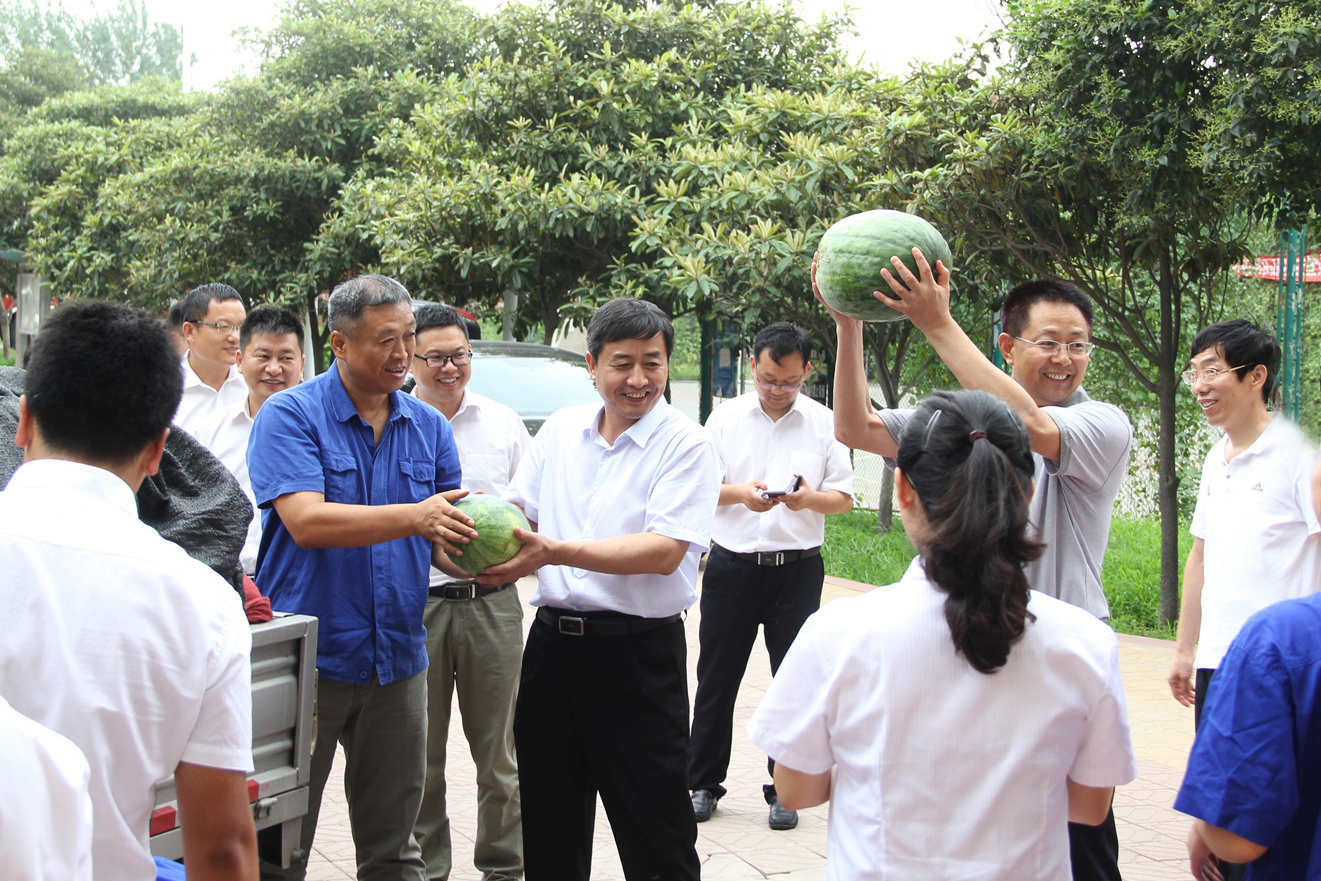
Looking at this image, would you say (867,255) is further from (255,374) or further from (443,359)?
(255,374)

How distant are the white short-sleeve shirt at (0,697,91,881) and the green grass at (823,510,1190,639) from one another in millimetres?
7268

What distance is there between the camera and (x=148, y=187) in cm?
1703

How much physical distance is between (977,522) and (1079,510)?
4.75 feet

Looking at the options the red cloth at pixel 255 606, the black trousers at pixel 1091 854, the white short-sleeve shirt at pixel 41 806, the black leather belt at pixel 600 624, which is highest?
the white short-sleeve shirt at pixel 41 806

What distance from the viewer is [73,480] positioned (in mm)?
1826

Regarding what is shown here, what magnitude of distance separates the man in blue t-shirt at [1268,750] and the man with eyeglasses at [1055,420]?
1031 mm

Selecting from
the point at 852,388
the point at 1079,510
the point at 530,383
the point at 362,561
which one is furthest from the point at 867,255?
the point at 530,383

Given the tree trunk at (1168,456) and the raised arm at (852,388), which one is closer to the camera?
the raised arm at (852,388)

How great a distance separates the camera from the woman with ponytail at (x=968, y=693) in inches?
74.5

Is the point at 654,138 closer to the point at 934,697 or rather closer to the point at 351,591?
the point at 351,591

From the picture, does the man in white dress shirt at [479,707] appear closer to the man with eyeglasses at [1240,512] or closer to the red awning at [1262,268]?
the man with eyeglasses at [1240,512]

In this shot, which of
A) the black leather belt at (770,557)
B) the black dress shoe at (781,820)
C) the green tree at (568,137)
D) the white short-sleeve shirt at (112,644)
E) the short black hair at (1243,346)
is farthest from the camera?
the green tree at (568,137)

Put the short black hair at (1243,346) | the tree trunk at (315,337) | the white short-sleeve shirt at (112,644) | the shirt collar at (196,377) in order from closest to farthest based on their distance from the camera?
the white short-sleeve shirt at (112,644), the short black hair at (1243,346), the shirt collar at (196,377), the tree trunk at (315,337)

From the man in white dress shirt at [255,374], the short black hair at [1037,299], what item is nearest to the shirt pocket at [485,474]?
the man in white dress shirt at [255,374]
